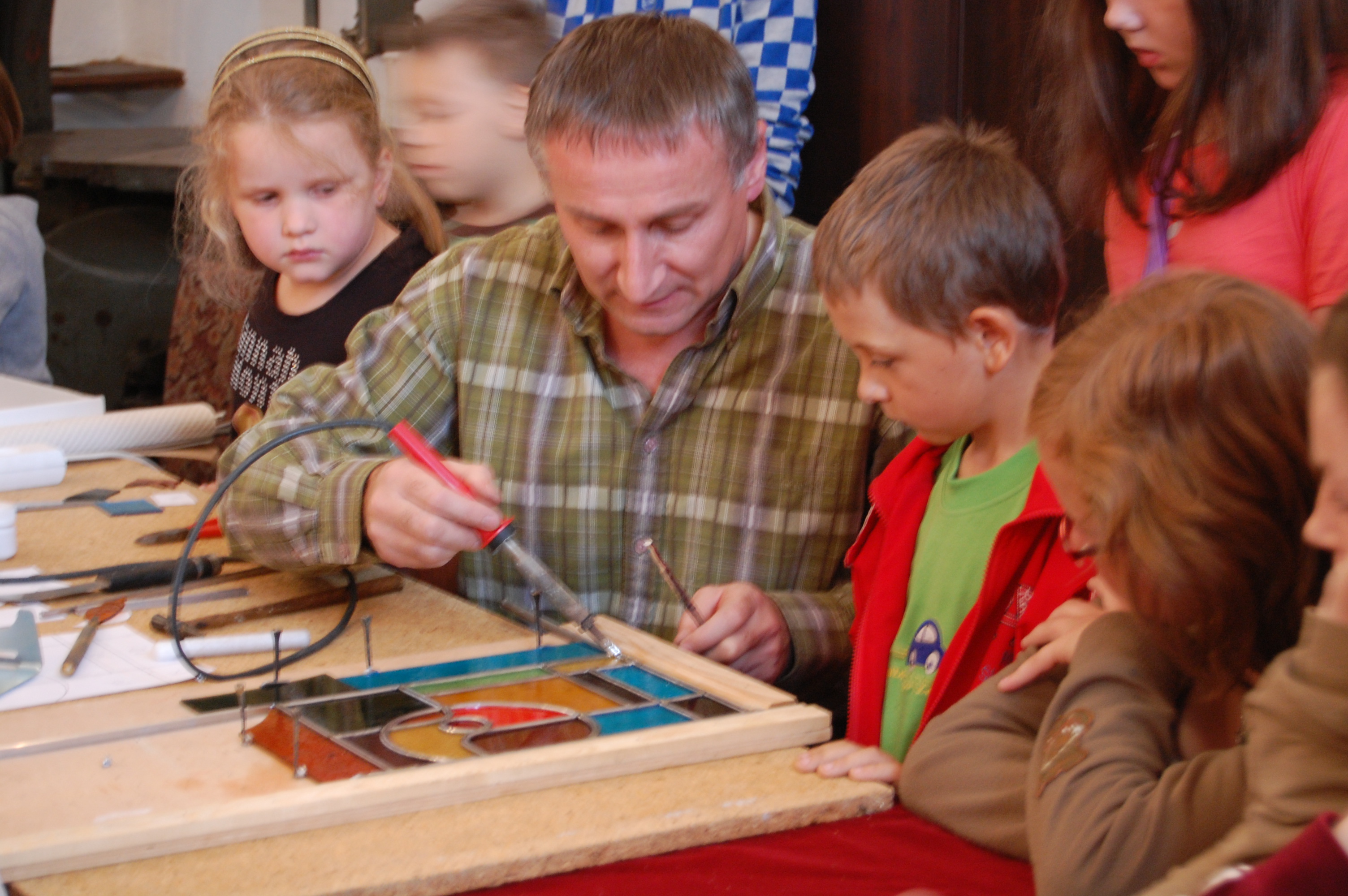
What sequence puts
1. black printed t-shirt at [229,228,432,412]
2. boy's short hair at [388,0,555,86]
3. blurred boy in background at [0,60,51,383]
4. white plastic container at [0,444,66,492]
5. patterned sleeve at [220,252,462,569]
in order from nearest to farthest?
1. patterned sleeve at [220,252,462,569]
2. white plastic container at [0,444,66,492]
3. black printed t-shirt at [229,228,432,412]
4. boy's short hair at [388,0,555,86]
5. blurred boy in background at [0,60,51,383]

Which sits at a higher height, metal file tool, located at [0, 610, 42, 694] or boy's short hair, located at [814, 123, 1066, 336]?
boy's short hair, located at [814, 123, 1066, 336]

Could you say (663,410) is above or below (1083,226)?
below

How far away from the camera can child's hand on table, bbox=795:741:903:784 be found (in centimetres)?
99

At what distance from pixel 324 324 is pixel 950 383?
49.7 inches

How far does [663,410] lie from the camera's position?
1.51 metres

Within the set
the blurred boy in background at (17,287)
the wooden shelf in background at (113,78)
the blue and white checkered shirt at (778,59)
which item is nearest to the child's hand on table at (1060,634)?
the blue and white checkered shirt at (778,59)

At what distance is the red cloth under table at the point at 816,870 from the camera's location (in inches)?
33.6

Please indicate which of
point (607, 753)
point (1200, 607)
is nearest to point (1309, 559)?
point (1200, 607)

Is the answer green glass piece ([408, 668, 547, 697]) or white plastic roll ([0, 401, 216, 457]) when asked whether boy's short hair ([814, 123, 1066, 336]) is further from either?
white plastic roll ([0, 401, 216, 457])

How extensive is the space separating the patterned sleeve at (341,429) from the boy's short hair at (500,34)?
2.50 feet

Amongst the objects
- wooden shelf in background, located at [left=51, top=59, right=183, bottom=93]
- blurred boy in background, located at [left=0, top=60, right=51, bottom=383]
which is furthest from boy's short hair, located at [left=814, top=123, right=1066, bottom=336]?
wooden shelf in background, located at [left=51, top=59, right=183, bottom=93]

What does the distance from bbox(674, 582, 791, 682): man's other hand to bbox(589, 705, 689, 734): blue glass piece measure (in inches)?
8.3

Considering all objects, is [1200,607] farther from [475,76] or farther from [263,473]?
[475,76]

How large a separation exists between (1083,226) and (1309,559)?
95cm
